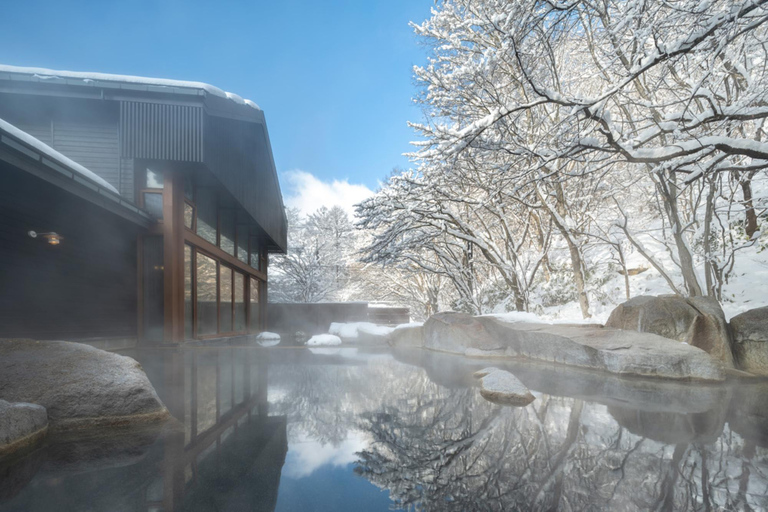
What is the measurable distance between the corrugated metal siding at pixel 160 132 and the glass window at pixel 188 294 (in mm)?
2226

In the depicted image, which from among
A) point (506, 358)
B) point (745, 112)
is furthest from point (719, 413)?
point (506, 358)

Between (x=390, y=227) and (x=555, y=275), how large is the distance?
195 inches

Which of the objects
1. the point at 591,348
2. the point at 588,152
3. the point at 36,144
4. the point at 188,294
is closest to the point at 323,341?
the point at 188,294

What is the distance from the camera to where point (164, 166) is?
8.81 m

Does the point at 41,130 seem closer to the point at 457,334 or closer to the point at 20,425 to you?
the point at 20,425

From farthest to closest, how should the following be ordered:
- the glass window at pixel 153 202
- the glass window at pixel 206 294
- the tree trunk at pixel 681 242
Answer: the glass window at pixel 206 294 → the glass window at pixel 153 202 → the tree trunk at pixel 681 242

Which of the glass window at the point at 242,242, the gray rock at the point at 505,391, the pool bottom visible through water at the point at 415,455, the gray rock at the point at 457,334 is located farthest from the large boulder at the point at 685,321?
the glass window at the point at 242,242

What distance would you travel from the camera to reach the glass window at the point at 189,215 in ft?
31.2

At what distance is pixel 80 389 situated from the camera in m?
2.91

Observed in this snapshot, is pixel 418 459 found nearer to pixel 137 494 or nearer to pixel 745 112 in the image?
pixel 137 494

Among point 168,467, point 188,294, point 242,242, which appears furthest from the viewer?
point 242,242

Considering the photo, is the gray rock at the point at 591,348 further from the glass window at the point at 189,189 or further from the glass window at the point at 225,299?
the glass window at the point at 225,299

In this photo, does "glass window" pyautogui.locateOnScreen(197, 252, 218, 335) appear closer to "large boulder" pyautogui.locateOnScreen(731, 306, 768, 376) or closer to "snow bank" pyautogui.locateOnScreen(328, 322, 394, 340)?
"snow bank" pyautogui.locateOnScreen(328, 322, 394, 340)

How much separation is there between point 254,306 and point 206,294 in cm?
569
